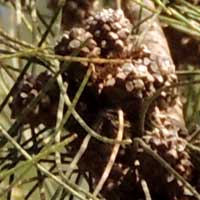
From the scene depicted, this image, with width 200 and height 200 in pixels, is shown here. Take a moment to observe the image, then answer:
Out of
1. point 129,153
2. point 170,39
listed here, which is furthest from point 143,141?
point 170,39

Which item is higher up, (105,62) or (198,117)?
(105,62)

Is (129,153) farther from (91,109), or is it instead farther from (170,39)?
(170,39)

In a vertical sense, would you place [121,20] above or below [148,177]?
above

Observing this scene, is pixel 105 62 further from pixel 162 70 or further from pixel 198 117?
pixel 198 117

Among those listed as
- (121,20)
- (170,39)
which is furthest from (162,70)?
(170,39)

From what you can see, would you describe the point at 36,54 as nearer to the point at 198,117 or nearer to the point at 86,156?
the point at 86,156

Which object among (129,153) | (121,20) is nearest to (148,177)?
(129,153)

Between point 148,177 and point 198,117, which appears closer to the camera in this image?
point 148,177

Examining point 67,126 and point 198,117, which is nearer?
point 67,126
